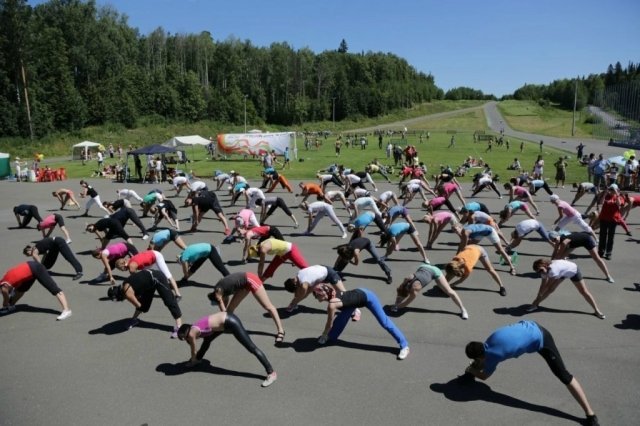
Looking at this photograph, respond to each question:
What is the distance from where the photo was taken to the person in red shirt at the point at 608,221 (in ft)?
38.7

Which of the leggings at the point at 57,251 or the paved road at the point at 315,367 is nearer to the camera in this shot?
the paved road at the point at 315,367

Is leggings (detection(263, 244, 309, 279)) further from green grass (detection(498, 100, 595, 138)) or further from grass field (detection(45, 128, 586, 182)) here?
green grass (detection(498, 100, 595, 138))

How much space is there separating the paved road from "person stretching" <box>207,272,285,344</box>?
0.53m

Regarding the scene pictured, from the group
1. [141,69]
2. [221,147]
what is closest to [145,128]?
[141,69]

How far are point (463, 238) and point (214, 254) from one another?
17.2 ft

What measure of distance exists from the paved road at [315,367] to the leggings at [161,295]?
17.8 inches

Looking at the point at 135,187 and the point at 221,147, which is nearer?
the point at 135,187

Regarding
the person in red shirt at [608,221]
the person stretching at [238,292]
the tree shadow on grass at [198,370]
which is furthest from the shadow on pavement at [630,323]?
the tree shadow on grass at [198,370]

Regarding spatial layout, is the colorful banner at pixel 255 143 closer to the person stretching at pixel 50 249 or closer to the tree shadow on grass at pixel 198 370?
the person stretching at pixel 50 249

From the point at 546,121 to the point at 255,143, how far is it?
80.2 meters

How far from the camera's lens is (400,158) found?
120 ft

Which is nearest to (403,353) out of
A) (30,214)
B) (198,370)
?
(198,370)

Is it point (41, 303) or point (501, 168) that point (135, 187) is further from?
point (501, 168)

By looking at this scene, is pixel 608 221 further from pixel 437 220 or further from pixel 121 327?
pixel 121 327
